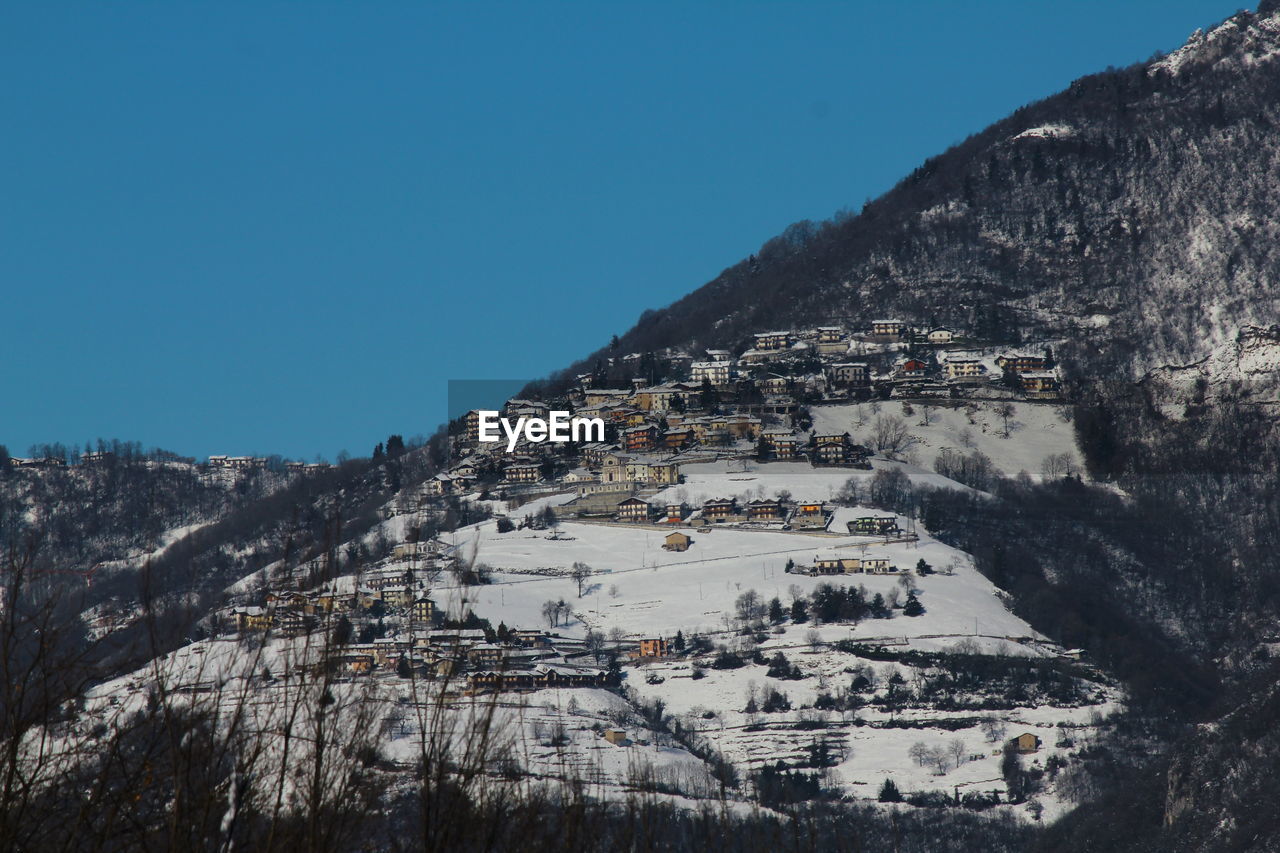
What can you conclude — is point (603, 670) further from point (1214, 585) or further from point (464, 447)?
point (464, 447)

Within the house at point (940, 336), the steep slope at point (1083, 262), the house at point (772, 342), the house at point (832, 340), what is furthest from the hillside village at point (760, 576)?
the steep slope at point (1083, 262)

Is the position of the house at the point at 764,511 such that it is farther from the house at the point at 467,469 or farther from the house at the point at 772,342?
the house at the point at 772,342

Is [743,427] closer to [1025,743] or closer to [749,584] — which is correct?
[749,584]

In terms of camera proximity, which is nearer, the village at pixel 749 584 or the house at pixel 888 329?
the village at pixel 749 584

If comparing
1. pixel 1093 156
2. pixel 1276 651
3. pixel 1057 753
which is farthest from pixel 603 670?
pixel 1093 156

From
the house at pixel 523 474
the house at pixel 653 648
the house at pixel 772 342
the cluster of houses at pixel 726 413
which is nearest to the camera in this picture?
the house at pixel 653 648

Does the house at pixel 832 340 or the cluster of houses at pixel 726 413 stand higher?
the house at pixel 832 340
